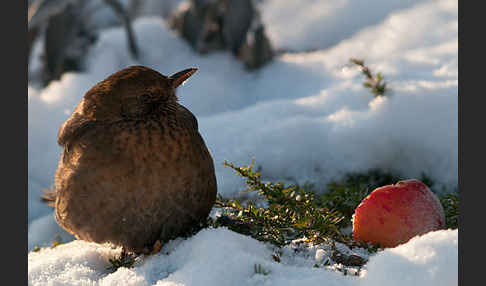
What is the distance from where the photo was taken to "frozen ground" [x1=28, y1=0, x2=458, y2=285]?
211 cm

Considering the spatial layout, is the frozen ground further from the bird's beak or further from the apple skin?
the bird's beak

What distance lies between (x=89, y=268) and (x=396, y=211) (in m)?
1.29

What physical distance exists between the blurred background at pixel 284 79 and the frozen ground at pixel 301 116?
0.01m

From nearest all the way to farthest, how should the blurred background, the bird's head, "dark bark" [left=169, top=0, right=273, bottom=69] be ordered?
the bird's head < the blurred background < "dark bark" [left=169, top=0, right=273, bottom=69]

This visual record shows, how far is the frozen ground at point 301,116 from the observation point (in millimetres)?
2107

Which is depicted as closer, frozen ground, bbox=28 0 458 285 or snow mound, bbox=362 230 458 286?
snow mound, bbox=362 230 458 286

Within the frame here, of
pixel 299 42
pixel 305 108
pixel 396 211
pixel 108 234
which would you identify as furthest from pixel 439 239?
pixel 299 42

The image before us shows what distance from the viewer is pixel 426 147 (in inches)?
130

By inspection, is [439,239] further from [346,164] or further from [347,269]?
[346,164]

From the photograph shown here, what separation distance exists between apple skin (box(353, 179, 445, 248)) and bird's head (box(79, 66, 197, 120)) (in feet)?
3.15

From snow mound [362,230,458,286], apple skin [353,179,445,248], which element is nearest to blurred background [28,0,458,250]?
apple skin [353,179,445,248]

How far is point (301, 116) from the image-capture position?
3795mm

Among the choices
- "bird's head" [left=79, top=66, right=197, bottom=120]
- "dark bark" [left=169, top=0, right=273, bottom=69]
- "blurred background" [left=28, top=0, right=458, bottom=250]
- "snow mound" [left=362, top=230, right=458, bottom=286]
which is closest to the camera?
"snow mound" [left=362, top=230, right=458, bottom=286]

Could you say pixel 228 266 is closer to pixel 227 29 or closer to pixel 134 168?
pixel 134 168
